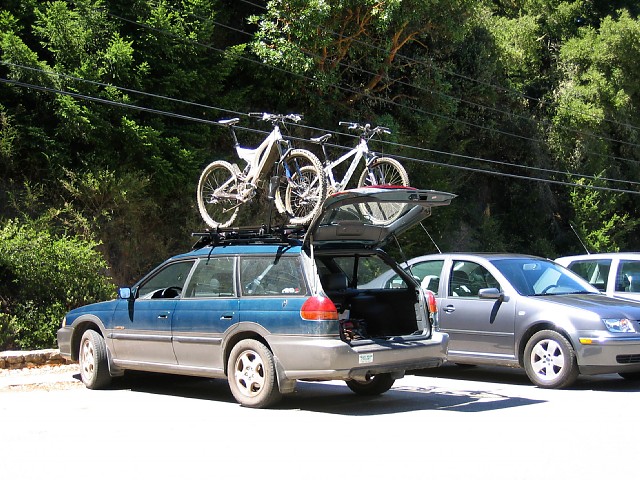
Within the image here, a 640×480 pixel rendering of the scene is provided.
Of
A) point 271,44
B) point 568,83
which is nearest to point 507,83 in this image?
point 568,83

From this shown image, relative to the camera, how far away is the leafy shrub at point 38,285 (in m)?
14.6

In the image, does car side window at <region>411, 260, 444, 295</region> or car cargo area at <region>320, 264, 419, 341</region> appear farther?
car side window at <region>411, 260, 444, 295</region>

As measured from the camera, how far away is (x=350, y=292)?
9547 millimetres

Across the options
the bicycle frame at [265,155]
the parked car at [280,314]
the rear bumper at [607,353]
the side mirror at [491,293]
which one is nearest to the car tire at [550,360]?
the rear bumper at [607,353]

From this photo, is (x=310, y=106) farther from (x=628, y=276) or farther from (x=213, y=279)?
(x=213, y=279)

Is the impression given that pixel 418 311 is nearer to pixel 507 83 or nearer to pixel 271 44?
pixel 271 44

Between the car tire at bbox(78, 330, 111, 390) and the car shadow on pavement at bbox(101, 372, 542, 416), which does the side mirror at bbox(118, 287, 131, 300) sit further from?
the car shadow on pavement at bbox(101, 372, 542, 416)

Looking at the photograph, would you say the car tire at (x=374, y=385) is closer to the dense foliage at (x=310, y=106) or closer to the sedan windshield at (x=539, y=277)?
the sedan windshield at (x=539, y=277)

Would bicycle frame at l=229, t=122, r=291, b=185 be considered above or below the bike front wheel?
above

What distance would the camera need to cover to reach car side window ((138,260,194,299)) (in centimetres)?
983

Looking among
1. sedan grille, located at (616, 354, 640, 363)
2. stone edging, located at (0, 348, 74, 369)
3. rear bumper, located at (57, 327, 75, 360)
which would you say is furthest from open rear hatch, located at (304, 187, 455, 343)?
stone edging, located at (0, 348, 74, 369)

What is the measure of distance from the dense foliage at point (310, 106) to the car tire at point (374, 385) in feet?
Answer: 23.5

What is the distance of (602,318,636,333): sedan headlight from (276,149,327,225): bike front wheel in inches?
161

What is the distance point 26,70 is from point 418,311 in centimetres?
1167
